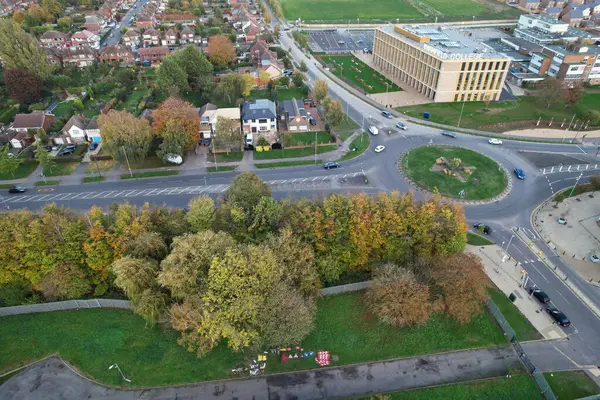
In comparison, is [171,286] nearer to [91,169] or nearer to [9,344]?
[9,344]

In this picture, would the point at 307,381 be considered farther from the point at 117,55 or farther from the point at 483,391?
the point at 117,55

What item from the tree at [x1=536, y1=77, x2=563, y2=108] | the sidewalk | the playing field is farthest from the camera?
the playing field

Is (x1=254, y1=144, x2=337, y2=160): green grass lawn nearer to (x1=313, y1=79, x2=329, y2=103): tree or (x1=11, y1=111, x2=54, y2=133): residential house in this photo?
(x1=313, y1=79, x2=329, y2=103): tree

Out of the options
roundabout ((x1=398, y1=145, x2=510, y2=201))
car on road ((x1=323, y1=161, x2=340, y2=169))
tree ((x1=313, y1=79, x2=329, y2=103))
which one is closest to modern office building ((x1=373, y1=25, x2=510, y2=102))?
roundabout ((x1=398, y1=145, x2=510, y2=201))

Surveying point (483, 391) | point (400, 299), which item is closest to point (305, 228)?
point (400, 299)

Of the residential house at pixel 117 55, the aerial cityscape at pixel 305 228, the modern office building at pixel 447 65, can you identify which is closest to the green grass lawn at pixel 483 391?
the aerial cityscape at pixel 305 228

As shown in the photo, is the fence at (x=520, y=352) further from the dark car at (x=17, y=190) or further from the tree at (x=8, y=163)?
the tree at (x=8, y=163)
